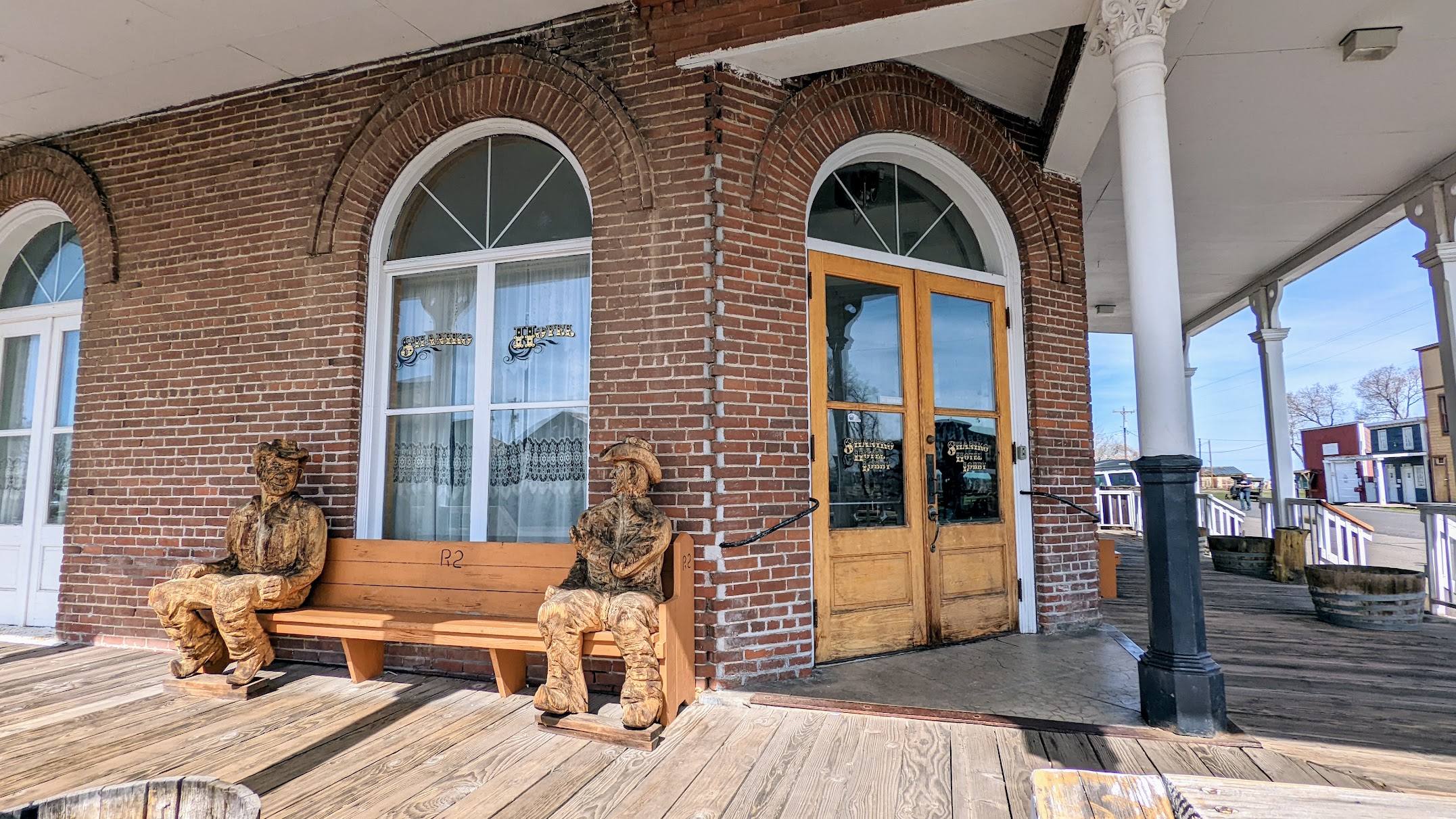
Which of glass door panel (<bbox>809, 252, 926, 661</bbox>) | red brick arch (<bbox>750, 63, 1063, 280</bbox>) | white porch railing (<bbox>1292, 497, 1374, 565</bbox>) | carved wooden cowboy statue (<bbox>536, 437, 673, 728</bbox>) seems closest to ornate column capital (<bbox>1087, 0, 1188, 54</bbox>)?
red brick arch (<bbox>750, 63, 1063, 280</bbox>)

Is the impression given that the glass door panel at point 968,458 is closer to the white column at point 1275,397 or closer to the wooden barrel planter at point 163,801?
the wooden barrel planter at point 163,801

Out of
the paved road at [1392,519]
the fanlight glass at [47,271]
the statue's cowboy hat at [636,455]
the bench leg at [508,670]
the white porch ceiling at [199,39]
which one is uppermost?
the white porch ceiling at [199,39]

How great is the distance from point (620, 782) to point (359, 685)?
6.27 feet

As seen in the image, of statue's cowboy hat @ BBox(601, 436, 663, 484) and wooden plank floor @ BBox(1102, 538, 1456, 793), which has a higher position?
statue's cowboy hat @ BBox(601, 436, 663, 484)

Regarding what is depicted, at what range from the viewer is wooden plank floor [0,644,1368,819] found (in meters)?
2.38

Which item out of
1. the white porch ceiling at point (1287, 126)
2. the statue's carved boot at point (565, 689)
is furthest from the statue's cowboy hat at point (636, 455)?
the white porch ceiling at point (1287, 126)

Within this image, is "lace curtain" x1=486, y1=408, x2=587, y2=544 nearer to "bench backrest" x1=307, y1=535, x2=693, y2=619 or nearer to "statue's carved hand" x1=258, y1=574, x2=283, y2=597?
"bench backrest" x1=307, y1=535, x2=693, y2=619

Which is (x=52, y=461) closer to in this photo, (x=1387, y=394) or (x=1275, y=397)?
(x=1275, y=397)

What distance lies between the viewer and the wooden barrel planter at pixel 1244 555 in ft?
23.7

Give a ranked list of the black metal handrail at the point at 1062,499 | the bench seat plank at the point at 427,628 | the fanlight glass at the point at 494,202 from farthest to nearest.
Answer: the black metal handrail at the point at 1062,499, the fanlight glass at the point at 494,202, the bench seat plank at the point at 427,628

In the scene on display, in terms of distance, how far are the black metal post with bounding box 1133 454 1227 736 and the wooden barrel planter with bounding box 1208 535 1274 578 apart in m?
5.30

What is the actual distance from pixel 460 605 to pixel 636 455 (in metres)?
1.30

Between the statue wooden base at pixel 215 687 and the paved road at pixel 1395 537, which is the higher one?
the statue wooden base at pixel 215 687

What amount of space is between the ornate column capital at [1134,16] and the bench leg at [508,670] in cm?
395
